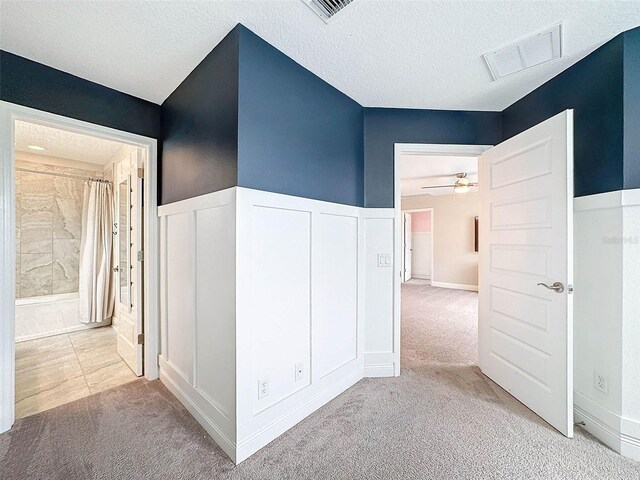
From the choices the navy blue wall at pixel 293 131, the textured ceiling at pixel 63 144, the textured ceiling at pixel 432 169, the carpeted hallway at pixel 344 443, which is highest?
the textured ceiling at pixel 432 169

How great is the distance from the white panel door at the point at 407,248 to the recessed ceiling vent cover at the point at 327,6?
7.25 metres

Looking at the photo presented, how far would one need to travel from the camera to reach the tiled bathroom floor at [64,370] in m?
2.13

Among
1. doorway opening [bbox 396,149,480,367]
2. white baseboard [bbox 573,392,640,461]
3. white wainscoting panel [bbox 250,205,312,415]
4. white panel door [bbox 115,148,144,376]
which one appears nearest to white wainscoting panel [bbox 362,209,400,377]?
doorway opening [bbox 396,149,480,367]

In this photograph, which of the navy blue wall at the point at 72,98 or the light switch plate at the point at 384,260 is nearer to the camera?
the navy blue wall at the point at 72,98

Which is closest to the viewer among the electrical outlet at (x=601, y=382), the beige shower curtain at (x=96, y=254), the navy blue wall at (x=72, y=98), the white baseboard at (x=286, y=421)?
the white baseboard at (x=286, y=421)

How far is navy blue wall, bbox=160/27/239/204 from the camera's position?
156cm

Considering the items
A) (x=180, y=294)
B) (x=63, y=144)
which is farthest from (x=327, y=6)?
(x=63, y=144)

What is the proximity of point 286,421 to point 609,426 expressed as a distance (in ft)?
6.34

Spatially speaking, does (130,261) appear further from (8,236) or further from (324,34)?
(324,34)

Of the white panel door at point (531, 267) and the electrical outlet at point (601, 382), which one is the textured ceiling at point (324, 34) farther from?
the electrical outlet at point (601, 382)

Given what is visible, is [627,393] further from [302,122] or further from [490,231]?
[302,122]

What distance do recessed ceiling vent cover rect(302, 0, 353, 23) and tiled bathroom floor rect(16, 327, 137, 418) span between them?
309 cm

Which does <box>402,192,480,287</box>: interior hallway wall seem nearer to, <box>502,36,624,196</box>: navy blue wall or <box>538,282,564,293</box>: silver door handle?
<box>502,36,624,196</box>: navy blue wall

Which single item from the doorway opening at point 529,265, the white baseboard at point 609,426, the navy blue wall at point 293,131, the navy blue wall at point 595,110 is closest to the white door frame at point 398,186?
the doorway opening at point 529,265
